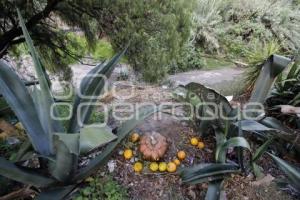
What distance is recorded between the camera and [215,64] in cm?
611

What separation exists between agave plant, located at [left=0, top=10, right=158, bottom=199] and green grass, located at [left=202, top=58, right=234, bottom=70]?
14.8ft

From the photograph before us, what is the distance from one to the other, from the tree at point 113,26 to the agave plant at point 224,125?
723 mm

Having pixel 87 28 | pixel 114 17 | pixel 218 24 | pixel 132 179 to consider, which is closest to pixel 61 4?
pixel 87 28

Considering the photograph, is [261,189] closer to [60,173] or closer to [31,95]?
[60,173]

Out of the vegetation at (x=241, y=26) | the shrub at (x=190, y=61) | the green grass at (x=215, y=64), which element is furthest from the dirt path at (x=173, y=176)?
the vegetation at (x=241, y=26)

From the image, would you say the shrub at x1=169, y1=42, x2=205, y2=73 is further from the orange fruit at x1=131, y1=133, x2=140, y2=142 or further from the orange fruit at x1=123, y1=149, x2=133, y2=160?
the orange fruit at x1=123, y1=149, x2=133, y2=160

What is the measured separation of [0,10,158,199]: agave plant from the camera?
134 cm

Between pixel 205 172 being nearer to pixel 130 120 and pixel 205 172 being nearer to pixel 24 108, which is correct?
pixel 130 120

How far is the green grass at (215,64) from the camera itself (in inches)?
230

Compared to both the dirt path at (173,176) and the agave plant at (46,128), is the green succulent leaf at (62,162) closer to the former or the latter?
the agave plant at (46,128)

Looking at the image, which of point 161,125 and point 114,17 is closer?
point 161,125

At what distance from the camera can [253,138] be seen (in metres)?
2.08

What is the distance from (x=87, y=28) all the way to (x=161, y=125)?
132cm

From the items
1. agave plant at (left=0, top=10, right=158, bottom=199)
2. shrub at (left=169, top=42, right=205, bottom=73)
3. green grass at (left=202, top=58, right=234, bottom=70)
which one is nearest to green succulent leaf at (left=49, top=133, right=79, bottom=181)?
agave plant at (left=0, top=10, right=158, bottom=199)
